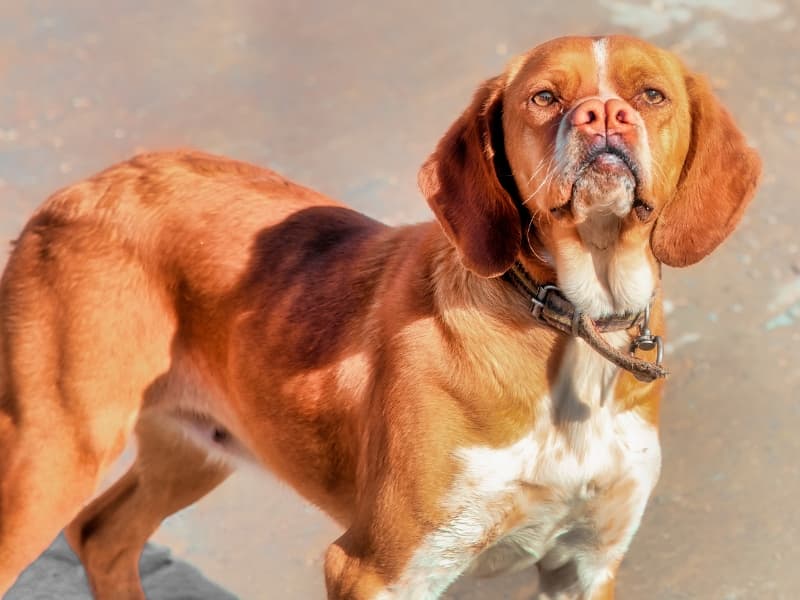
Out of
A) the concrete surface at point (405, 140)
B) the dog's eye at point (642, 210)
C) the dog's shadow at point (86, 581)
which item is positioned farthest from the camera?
the concrete surface at point (405, 140)

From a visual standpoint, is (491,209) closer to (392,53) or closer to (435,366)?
(435,366)

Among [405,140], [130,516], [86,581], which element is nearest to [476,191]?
[130,516]

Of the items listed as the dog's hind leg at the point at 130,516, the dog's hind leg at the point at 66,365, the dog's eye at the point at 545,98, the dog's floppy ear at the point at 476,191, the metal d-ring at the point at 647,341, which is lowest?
the dog's hind leg at the point at 130,516

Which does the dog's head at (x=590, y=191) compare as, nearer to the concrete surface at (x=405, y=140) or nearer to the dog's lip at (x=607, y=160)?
the dog's lip at (x=607, y=160)

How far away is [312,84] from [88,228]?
151 inches

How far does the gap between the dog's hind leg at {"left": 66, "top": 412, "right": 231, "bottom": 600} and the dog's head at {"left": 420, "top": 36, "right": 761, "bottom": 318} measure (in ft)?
5.50

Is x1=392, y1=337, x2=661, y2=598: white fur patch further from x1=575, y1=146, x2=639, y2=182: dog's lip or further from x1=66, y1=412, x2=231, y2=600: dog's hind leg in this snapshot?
x1=66, y1=412, x2=231, y2=600: dog's hind leg

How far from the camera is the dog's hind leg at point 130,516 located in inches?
197

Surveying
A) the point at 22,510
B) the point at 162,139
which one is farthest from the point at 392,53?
the point at 22,510

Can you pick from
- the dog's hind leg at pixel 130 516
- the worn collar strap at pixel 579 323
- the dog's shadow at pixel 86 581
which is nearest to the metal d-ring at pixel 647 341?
the worn collar strap at pixel 579 323

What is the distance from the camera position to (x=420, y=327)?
386 centimetres

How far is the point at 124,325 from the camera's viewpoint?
4.30 m

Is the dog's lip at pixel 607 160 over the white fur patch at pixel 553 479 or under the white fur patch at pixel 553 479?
over

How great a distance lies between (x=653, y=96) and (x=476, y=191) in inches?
19.1
